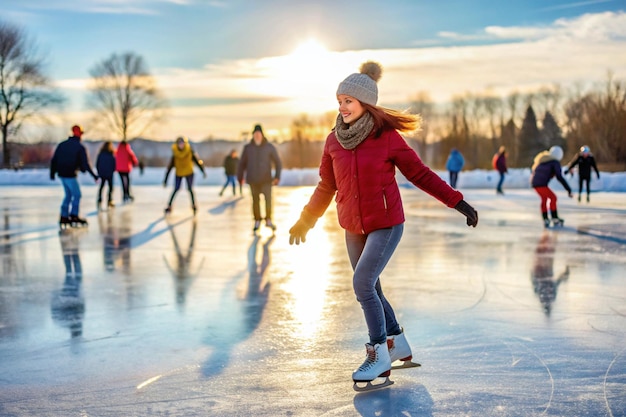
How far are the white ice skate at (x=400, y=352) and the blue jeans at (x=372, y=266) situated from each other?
5.5 inches

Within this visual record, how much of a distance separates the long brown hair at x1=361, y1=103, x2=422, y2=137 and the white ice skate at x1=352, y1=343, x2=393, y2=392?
113 cm

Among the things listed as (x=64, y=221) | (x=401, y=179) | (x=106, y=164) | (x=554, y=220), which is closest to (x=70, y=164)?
(x=64, y=221)

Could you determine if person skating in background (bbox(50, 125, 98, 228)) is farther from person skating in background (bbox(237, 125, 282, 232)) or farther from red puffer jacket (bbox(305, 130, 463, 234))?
red puffer jacket (bbox(305, 130, 463, 234))

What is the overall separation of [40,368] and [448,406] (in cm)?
231

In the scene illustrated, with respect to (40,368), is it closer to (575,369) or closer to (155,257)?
(575,369)

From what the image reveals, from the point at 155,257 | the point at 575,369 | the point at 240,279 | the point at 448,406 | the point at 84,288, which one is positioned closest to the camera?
the point at 448,406

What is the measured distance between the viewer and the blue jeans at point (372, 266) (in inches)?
155

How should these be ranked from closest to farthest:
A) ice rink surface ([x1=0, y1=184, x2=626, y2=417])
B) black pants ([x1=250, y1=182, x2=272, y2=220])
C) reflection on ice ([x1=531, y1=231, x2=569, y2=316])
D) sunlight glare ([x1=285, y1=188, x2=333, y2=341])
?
ice rink surface ([x1=0, y1=184, x2=626, y2=417]), sunlight glare ([x1=285, y1=188, x2=333, y2=341]), reflection on ice ([x1=531, y1=231, x2=569, y2=316]), black pants ([x1=250, y1=182, x2=272, y2=220])

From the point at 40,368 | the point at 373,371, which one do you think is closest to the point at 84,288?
the point at 40,368

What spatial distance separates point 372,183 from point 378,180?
0.11ft

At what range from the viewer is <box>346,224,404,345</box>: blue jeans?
393cm

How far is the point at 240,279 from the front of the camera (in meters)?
7.43

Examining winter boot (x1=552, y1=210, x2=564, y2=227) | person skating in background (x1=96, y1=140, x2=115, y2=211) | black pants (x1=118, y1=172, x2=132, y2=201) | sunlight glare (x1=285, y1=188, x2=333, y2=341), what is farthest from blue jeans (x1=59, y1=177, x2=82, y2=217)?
winter boot (x1=552, y1=210, x2=564, y2=227)

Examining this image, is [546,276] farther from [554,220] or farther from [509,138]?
[509,138]
